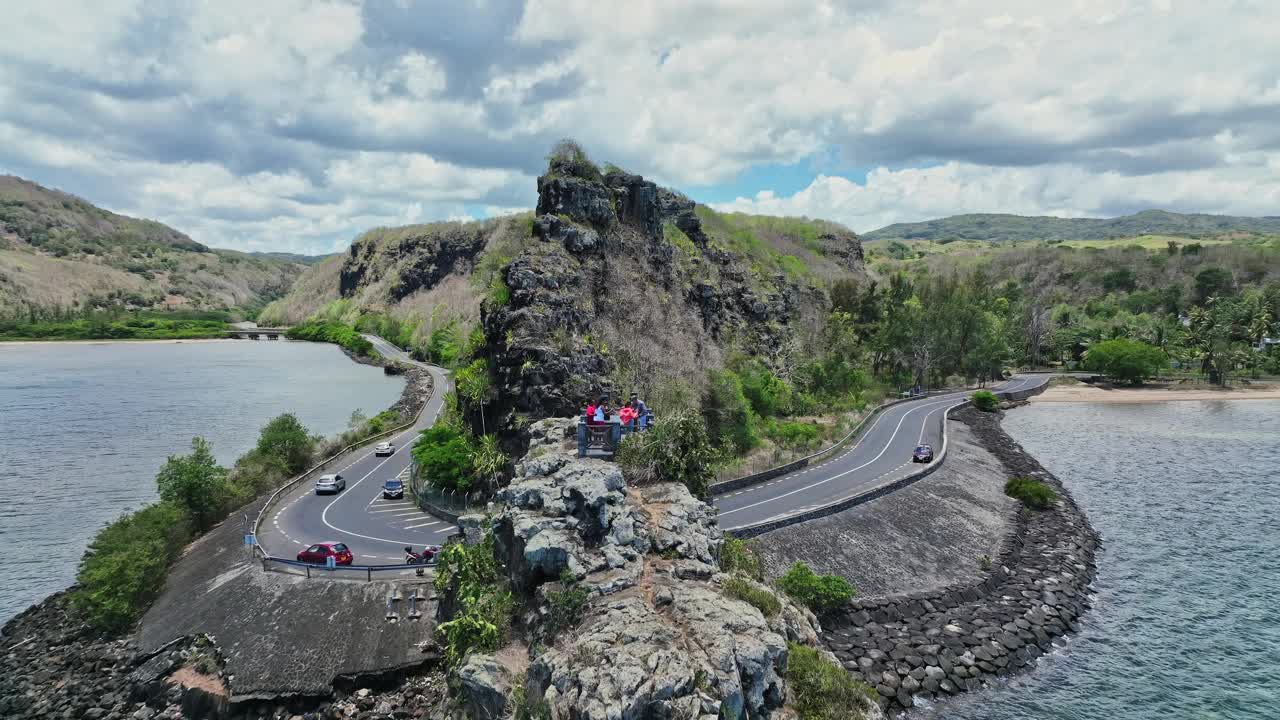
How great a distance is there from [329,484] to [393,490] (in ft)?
16.3

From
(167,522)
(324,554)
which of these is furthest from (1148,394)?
(167,522)

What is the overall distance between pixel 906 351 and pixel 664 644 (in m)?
89.1

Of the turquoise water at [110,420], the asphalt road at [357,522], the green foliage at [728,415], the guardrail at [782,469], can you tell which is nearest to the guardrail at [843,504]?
the guardrail at [782,469]

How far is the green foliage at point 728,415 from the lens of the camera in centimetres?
6050

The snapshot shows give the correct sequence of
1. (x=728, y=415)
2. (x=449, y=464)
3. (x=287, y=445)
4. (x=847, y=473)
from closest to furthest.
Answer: (x=449, y=464) → (x=847, y=473) → (x=287, y=445) → (x=728, y=415)

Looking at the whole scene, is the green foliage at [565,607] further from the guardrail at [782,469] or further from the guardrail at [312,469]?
the guardrail at [782,469]

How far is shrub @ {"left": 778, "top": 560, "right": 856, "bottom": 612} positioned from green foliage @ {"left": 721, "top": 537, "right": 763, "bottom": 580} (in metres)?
7.10

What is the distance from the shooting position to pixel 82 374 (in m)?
134

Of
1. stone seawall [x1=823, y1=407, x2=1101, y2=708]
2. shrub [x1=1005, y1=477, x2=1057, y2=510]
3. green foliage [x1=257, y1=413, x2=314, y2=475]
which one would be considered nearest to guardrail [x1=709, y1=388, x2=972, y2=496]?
stone seawall [x1=823, y1=407, x2=1101, y2=708]

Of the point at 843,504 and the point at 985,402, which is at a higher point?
the point at 985,402

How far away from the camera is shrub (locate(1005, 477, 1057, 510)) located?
53031 mm

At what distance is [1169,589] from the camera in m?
40.1

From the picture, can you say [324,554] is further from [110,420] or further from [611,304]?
[110,420]

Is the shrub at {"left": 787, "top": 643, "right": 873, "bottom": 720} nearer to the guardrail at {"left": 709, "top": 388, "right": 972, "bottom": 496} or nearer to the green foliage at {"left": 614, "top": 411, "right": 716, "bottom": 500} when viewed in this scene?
the green foliage at {"left": 614, "top": 411, "right": 716, "bottom": 500}
